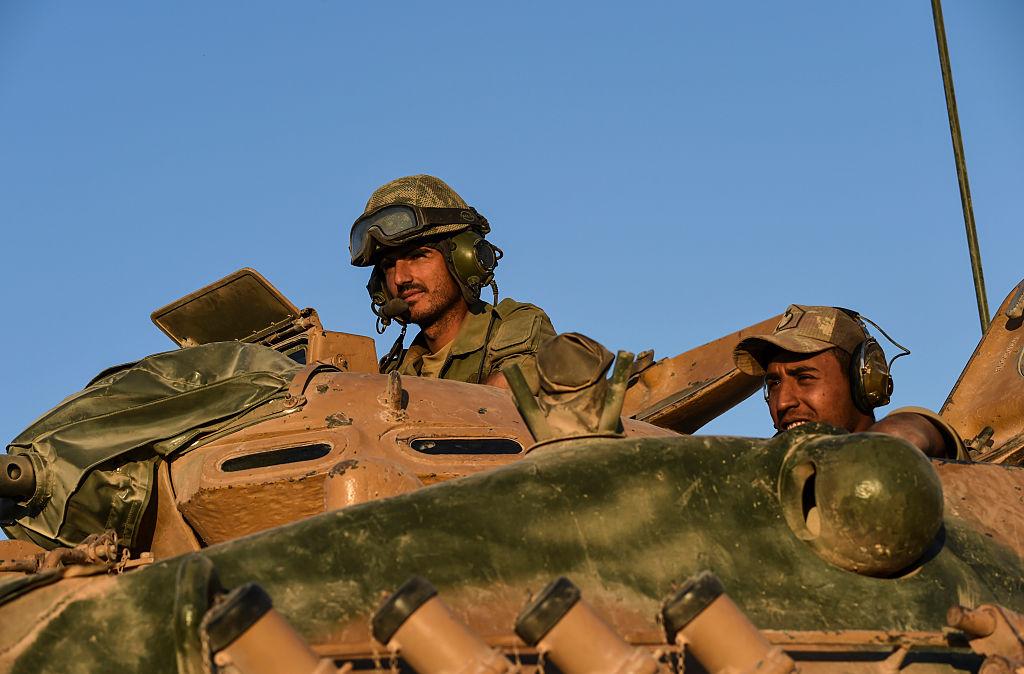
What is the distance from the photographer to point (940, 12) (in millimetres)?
12875

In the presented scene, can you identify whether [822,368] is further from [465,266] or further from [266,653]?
[266,653]

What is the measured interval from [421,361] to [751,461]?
5.85 metres

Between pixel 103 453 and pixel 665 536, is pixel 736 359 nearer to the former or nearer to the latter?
pixel 103 453

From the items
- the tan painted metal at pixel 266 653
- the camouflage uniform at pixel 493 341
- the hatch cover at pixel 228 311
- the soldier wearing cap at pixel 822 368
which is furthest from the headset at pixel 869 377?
the tan painted metal at pixel 266 653

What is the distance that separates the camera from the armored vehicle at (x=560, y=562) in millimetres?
4117

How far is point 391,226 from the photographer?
1072cm

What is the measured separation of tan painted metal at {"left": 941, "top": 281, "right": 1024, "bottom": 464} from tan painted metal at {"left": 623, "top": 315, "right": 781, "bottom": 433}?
1.19m

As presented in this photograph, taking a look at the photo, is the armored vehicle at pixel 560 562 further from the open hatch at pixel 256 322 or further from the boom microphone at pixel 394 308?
the boom microphone at pixel 394 308

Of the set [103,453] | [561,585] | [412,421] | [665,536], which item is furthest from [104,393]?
[561,585]

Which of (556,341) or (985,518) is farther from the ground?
(556,341)

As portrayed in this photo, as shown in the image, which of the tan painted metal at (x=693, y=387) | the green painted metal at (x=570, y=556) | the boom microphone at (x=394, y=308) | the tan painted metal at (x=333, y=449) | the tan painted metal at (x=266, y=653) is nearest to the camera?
the tan painted metal at (x=266, y=653)

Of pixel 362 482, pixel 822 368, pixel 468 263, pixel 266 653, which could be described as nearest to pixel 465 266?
pixel 468 263

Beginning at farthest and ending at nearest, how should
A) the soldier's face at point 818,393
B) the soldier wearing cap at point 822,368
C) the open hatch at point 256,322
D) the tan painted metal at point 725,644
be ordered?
the soldier's face at point 818,393 → the soldier wearing cap at point 822,368 → the open hatch at point 256,322 → the tan painted metal at point 725,644

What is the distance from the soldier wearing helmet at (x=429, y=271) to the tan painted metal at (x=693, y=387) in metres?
0.94
